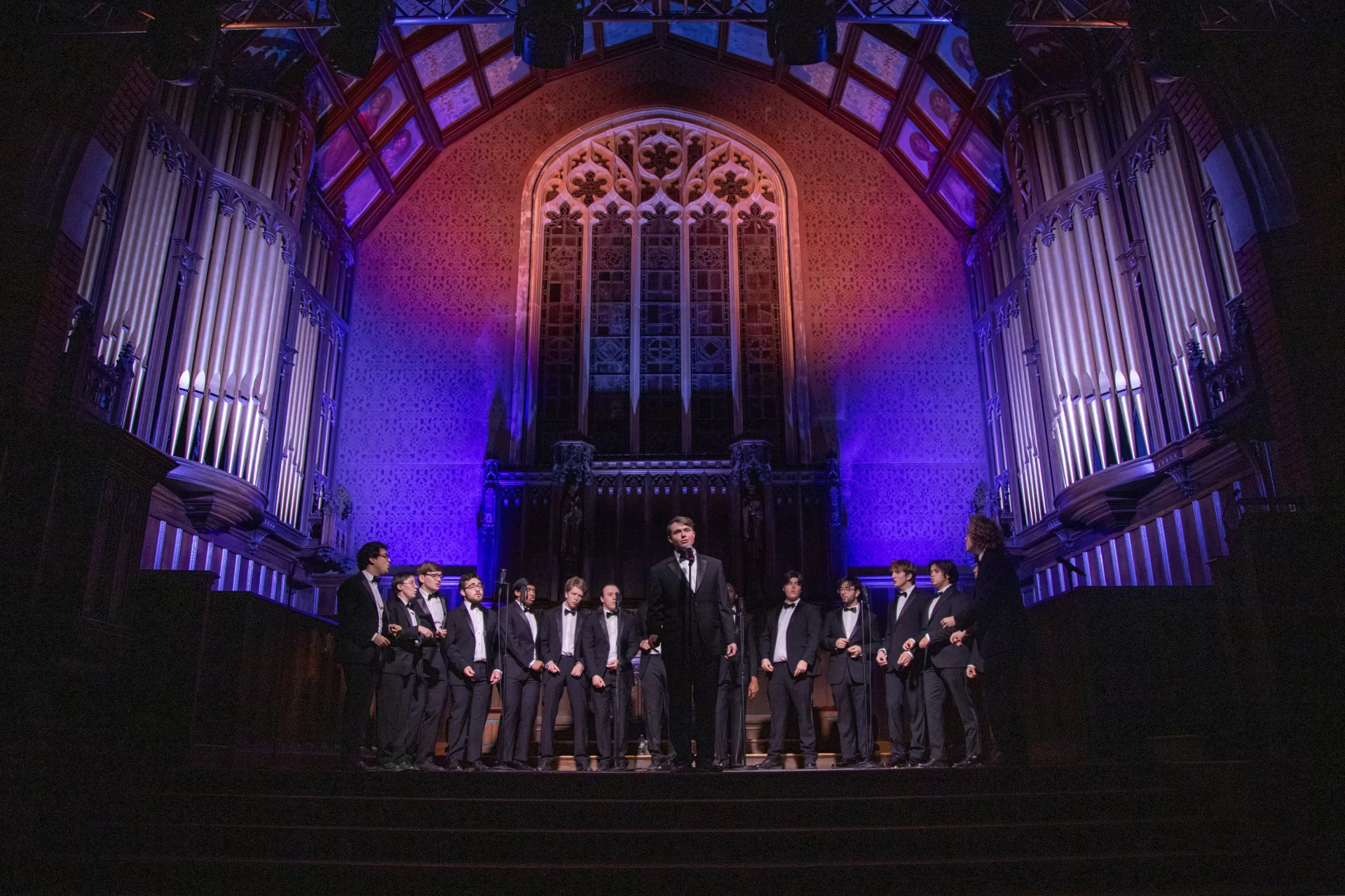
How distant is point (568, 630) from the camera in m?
7.90

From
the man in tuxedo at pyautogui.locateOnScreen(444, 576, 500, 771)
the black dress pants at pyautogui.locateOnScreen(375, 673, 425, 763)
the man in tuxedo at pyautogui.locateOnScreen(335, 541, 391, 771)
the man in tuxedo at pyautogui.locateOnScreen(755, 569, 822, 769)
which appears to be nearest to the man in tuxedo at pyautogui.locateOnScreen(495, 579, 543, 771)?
the man in tuxedo at pyautogui.locateOnScreen(444, 576, 500, 771)

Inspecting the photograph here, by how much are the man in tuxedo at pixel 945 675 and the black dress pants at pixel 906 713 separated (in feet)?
0.31

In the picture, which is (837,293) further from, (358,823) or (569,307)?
(358,823)

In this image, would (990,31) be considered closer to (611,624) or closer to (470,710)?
(611,624)

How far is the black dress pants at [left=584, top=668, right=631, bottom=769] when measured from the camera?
25.7 feet

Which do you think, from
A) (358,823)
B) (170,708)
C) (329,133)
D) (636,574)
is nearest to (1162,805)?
(358,823)

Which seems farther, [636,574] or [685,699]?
[636,574]

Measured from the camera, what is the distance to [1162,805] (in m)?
4.64

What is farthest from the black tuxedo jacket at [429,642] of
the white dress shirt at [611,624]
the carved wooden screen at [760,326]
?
the carved wooden screen at [760,326]

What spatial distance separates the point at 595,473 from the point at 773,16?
5.99 m

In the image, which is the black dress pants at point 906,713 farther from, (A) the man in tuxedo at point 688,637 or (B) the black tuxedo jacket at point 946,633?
(A) the man in tuxedo at point 688,637

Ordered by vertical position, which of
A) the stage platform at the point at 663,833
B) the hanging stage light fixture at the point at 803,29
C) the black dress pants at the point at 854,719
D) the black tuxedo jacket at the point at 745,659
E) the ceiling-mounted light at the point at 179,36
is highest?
the hanging stage light fixture at the point at 803,29

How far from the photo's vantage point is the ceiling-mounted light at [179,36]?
7.03 metres

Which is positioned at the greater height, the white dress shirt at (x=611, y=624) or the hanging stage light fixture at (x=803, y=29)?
the hanging stage light fixture at (x=803, y=29)
